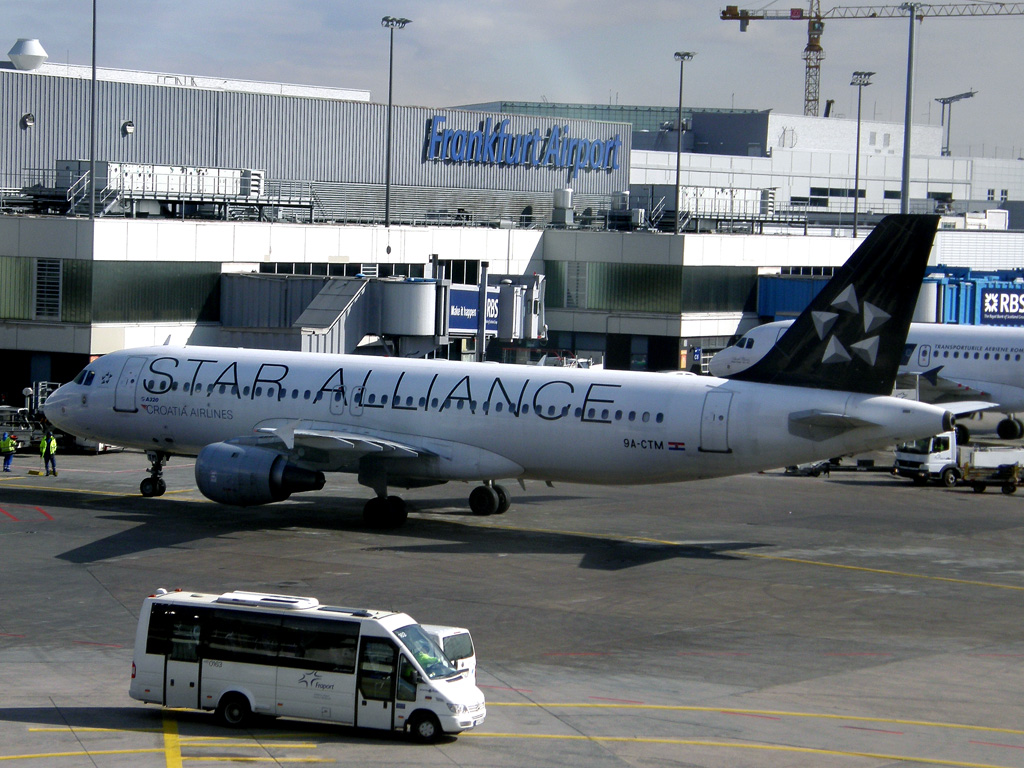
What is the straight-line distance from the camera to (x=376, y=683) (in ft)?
70.0

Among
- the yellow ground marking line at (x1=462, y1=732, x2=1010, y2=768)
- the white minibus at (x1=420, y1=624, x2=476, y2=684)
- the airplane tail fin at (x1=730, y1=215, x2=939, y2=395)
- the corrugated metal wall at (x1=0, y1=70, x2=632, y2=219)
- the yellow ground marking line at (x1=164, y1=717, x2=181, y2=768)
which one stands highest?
the corrugated metal wall at (x1=0, y1=70, x2=632, y2=219)

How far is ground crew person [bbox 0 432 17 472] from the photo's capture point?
5178 centimetres

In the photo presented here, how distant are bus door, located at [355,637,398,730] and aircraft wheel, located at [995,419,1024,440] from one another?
174 feet

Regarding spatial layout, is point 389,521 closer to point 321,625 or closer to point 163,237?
point 321,625

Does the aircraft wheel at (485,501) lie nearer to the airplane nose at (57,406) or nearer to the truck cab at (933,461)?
the airplane nose at (57,406)

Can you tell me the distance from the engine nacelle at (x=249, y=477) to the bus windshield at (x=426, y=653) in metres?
17.6

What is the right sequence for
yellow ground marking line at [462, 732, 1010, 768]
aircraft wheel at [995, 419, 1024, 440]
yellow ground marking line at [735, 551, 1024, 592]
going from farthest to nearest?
1. aircraft wheel at [995, 419, 1024, 440]
2. yellow ground marking line at [735, 551, 1024, 592]
3. yellow ground marking line at [462, 732, 1010, 768]

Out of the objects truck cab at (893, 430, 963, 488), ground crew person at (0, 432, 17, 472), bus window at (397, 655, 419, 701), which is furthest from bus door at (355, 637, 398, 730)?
truck cab at (893, 430, 963, 488)

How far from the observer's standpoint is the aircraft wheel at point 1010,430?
219 feet

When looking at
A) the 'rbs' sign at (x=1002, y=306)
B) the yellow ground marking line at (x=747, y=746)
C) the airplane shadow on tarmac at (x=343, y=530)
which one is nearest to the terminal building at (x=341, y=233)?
the 'rbs' sign at (x=1002, y=306)

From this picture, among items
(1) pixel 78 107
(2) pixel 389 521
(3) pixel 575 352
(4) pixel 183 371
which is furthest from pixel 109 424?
(3) pixel 575 352

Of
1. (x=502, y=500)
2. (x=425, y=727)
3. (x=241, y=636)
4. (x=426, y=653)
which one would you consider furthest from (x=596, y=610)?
(x=502, y=500)

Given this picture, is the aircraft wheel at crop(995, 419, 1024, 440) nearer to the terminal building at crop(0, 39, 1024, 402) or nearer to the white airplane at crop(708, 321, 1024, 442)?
the white airplane at crop(708, 321, 1024, 442)

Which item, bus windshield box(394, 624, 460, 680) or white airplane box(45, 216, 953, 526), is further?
white airplane box(45, 216, 953, 526)
